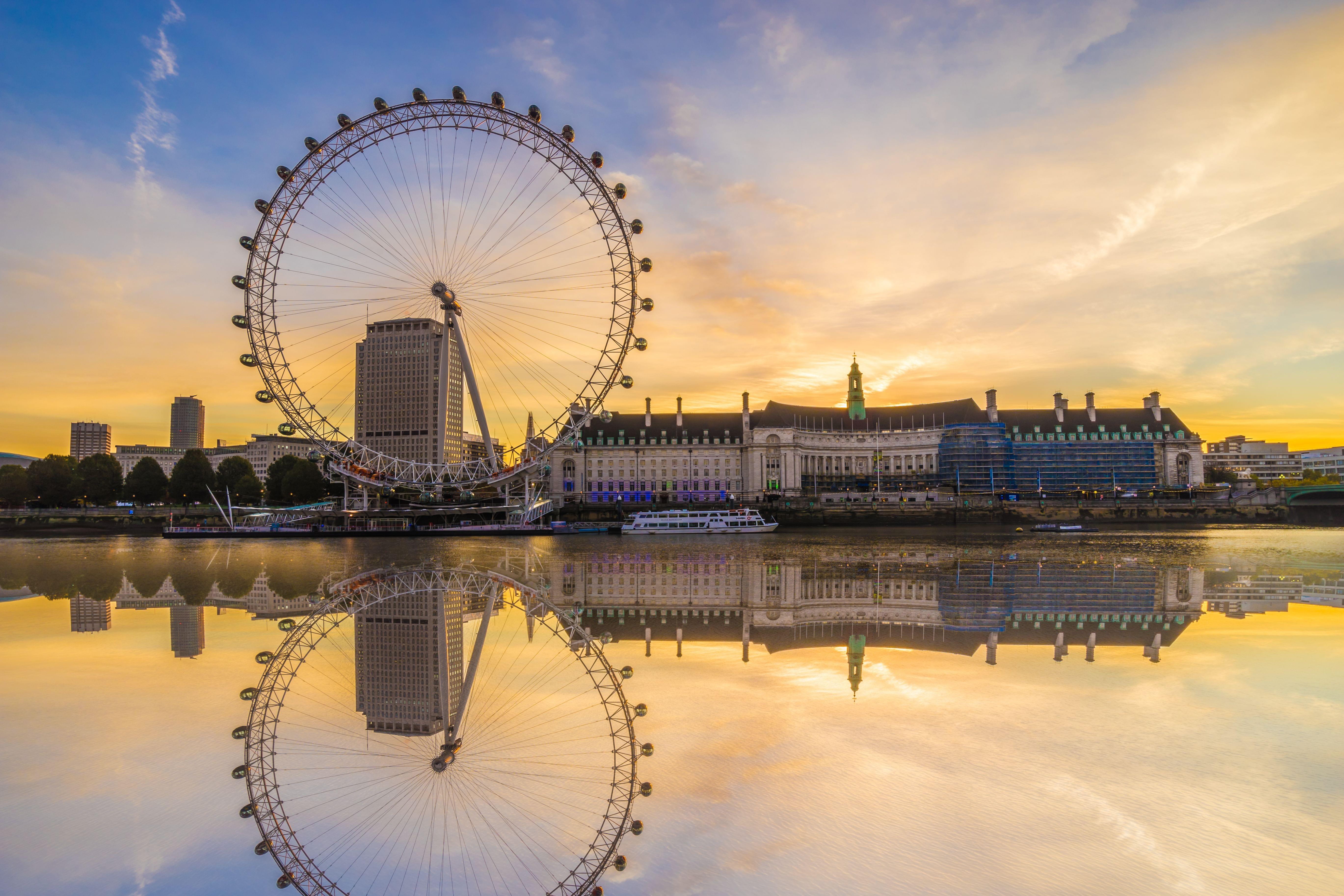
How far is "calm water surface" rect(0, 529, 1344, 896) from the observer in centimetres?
502

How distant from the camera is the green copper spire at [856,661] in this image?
9625 millimetres

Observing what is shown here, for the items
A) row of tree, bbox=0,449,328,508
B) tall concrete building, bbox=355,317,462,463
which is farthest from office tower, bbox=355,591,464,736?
row of tree, bbox=0,449,328,508

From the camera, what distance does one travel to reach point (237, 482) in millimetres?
93438

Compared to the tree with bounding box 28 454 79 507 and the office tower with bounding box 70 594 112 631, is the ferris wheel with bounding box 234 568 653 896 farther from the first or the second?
the tree with bounding box 28 454 79 507

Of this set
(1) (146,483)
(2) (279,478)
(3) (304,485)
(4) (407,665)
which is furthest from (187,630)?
(1) (146,483)

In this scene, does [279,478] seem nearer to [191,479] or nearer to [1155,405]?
[191,479]

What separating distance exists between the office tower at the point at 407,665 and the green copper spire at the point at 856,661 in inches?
200

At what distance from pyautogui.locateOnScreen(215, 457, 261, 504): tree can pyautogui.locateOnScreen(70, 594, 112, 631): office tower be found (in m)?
82.3

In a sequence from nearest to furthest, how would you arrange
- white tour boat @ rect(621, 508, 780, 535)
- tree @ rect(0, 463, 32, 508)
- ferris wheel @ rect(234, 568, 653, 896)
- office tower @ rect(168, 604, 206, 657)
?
ferris wheel @ rect(234, 568, 653, 896) < office tower @ rect(168, 604, 206, 657) < white tour boat @ rect(621, 508, 780, 535) < tree @ rect(0, 463, 32, 508)

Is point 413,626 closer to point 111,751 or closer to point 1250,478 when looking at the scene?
point 111,751

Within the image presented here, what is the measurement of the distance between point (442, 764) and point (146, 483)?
107764 mm

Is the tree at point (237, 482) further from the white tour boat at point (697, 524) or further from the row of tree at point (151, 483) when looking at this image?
the white tour boat at point (697, 524)

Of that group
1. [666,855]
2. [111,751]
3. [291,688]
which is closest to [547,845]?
[666,855]

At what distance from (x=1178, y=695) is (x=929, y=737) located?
3879mm
